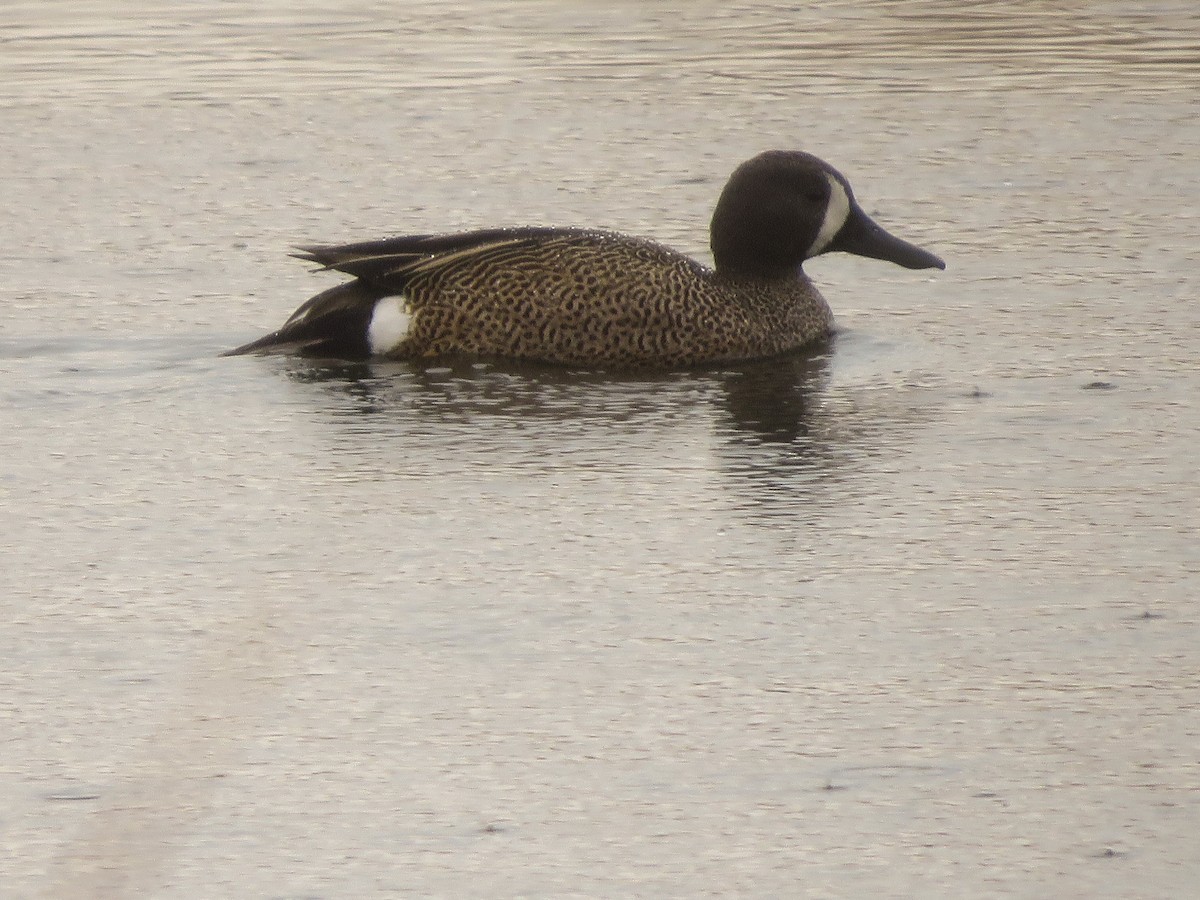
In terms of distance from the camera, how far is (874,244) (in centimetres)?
823

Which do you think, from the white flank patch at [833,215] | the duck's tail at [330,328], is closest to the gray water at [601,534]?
the duck's tail at [330,328]

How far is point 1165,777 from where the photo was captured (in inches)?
164

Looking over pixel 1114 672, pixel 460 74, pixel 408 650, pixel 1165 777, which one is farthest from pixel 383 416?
pixel 460 74

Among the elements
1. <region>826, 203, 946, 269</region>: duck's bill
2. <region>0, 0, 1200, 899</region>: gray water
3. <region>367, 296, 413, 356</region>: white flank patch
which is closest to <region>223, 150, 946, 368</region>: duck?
<region>367, 296, 413, 356</region>: white flank patch

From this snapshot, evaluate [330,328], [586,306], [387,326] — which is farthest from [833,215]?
[330,328]

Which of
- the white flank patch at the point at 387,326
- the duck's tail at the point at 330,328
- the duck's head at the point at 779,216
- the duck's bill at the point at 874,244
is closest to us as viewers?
the duck's tail at the point at 330,328

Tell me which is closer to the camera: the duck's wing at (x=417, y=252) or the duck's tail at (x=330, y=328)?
the duck's tail at (x=330, y=328)

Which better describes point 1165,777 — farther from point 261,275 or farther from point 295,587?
point 261,275

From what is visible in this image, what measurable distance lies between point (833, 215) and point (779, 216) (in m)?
0.19

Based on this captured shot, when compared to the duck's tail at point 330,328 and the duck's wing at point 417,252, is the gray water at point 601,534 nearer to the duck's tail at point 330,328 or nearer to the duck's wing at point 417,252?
the duck's tail at point 330,328

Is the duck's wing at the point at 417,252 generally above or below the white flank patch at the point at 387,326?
above

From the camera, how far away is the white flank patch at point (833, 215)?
26.8ft

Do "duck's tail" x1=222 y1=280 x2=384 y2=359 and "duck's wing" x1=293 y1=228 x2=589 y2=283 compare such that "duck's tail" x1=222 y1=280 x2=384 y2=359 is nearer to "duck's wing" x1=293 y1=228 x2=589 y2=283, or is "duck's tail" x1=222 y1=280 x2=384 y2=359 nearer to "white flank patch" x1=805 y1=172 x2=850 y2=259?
"duck's wing" x1=293 y1=228 x2=589 y2=283

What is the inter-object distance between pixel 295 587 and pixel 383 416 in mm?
1767
